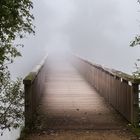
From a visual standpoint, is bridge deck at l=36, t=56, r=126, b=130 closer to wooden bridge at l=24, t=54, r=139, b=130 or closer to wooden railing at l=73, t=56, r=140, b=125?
wooden bridge at l=24, t=54, r=139, b=130

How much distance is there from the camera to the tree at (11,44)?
9.41m

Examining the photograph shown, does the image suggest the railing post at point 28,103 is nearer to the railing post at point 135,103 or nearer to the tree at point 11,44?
the tree at point 11,44

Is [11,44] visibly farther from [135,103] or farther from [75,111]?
[75,111]

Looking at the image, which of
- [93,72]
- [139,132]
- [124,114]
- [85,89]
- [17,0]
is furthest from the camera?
[93,72]

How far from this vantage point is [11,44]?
10508 mm

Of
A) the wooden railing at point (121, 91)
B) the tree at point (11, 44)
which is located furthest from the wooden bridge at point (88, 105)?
the tree at point (11, 44)

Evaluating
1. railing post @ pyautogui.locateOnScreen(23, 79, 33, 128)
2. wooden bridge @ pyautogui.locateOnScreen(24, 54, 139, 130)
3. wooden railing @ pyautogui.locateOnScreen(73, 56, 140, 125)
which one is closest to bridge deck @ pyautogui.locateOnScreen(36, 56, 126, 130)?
wooden bridge @ pyautogui.locateOnScreen(24, 54, 139, 130)

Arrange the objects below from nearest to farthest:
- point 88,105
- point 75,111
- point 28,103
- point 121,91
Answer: point 28,103 < point 121,91 < point 75,111 < point 88,105

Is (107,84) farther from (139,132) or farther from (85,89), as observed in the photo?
(139,132)

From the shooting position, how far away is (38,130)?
40.9 ft

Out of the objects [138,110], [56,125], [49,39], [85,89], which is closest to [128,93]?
[138,110]

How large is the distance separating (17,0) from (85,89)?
12688mm

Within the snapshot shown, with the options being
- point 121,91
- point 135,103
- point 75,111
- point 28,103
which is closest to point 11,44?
point 28,103

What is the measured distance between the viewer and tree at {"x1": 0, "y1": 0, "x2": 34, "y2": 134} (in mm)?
9406
